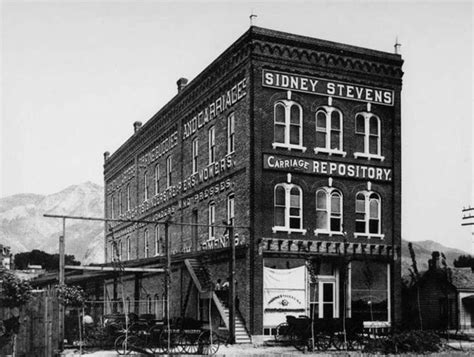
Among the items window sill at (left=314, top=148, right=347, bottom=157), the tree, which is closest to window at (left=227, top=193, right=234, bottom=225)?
window sill at (left=314, top=148, right=347, bottom=157)

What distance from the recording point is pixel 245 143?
98.1 feet

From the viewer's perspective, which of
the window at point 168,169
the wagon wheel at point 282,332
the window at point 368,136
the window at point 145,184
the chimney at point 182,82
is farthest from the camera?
the window at point 145,184

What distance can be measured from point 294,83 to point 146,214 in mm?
18530

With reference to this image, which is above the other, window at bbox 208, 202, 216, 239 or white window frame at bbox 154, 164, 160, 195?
white window frame at bbox 154, 164, 160, 195

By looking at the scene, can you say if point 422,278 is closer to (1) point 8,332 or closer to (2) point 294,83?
(2) point 294,83

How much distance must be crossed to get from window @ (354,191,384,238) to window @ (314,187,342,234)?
983mm

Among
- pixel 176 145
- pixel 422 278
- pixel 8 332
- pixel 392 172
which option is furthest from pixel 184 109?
pixel 8 332

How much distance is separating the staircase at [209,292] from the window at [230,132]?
218 inches

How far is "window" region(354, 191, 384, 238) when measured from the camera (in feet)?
103

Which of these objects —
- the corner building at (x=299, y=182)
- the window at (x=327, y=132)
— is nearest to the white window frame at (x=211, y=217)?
the corner building at (x=299, y=182)

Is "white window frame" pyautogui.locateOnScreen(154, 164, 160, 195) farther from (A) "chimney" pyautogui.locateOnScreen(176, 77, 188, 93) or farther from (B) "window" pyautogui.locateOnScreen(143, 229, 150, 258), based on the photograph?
(A) "chimney" pyautogui.locateOnScreen(176, 77, 188, 93)

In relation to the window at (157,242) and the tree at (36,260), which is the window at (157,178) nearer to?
the window at (157,242)

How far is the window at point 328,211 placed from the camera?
30.7 metres

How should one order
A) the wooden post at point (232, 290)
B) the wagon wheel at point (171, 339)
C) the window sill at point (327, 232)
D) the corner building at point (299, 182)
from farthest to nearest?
the window sill at point (327, 232)
the corner building at point (299, 182)
the wooden post at point (232, 290)
the wagon wheel at point (171, 339)
